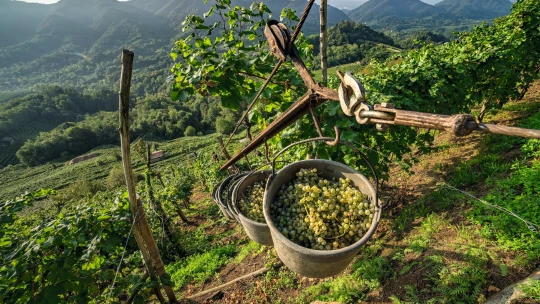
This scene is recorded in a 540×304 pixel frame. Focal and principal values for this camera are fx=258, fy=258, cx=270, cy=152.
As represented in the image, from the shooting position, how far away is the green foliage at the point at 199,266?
21.1 ft

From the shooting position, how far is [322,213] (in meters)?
1.97

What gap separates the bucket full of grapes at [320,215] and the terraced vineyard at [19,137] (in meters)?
115

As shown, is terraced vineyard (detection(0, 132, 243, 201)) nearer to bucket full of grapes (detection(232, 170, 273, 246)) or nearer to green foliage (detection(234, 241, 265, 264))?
green foliage (detection(234, 241, 265, 264))

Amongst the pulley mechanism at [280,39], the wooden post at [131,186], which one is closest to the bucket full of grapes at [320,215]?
the pulley mechanism at [280,39]

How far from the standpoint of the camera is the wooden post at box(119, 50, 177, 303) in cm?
215

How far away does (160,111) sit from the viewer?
98375 millimetres

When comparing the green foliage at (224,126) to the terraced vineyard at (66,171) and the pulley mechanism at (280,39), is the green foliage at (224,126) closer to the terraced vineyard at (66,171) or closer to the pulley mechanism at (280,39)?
the terraced vineyard at (66,171)

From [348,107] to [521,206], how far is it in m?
4.22

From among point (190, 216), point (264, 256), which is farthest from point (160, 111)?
point (264, 256)

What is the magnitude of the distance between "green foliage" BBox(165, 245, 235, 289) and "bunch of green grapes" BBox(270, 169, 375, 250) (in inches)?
204

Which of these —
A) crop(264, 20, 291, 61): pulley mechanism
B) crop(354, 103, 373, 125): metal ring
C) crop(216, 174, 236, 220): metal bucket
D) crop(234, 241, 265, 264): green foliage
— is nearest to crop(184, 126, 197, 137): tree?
crop(234, 241, 265, 264): green foliage

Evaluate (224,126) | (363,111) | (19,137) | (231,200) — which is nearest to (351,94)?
(363,111)

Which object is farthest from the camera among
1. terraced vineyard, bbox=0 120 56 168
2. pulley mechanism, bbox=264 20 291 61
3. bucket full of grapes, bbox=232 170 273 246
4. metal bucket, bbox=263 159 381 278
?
Answer: terraced vineyard, bbox=0 120 56 168

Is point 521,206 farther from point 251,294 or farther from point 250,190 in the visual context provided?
point 251,294
